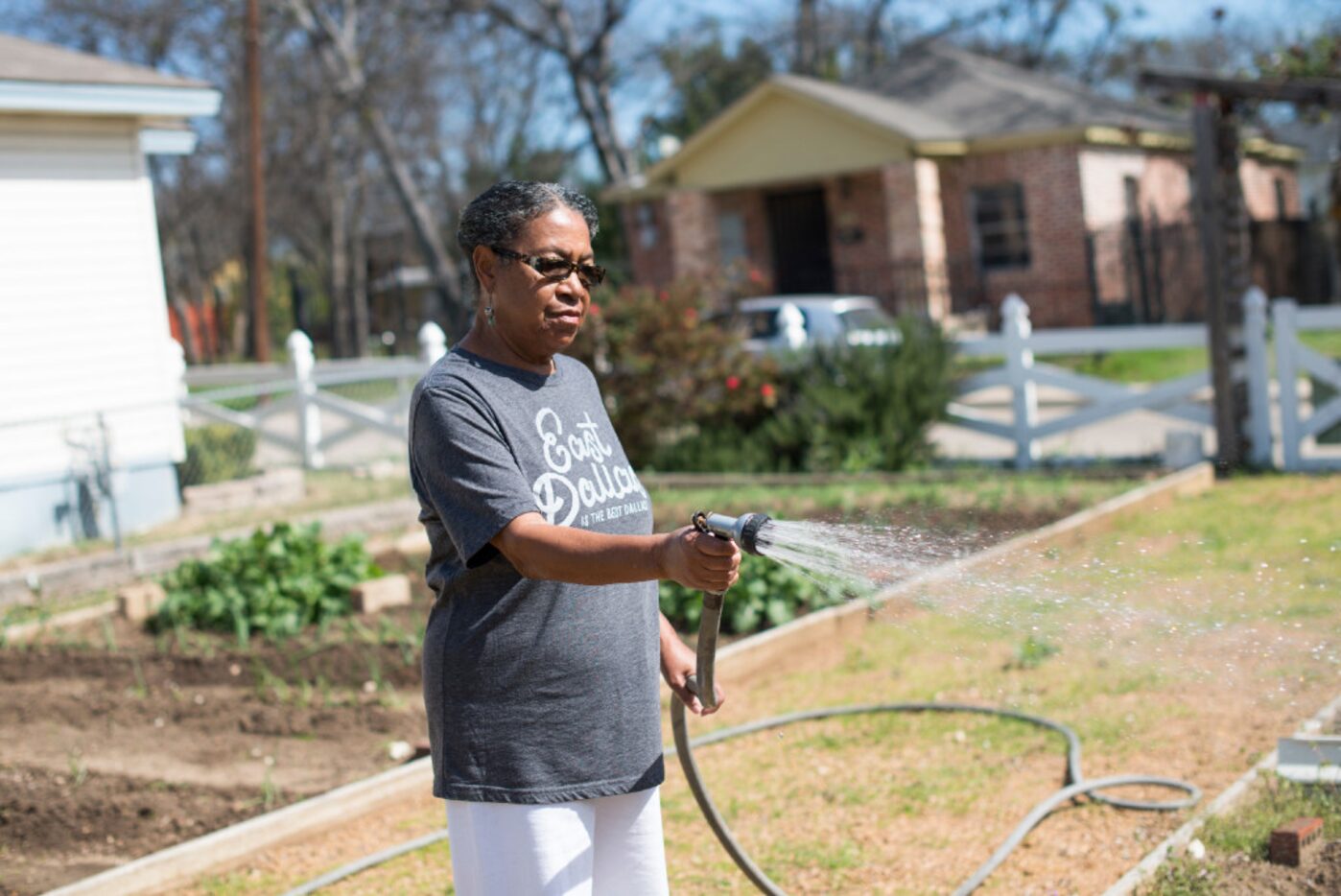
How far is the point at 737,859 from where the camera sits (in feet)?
12.4

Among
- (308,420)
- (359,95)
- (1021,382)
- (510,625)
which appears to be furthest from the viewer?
(359,95)

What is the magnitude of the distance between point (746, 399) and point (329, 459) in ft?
16.0

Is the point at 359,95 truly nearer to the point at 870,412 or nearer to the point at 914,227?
the point at 914,227

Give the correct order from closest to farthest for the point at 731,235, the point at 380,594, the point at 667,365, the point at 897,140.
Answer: the point at 380,594, the point at 667,365, the point at 897,140, the point at 731,235

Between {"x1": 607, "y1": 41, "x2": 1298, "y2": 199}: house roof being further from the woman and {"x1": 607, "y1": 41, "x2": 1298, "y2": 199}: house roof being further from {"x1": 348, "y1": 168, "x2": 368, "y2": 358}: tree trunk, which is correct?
the woman

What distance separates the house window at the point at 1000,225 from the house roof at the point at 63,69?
16.7 metres

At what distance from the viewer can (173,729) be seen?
20.8 ft

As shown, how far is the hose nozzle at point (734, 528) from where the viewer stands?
2473 millimetres

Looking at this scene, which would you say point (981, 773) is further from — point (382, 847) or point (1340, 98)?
point (1340, 98)

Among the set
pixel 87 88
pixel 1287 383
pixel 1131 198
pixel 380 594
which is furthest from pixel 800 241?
pixel 380 594

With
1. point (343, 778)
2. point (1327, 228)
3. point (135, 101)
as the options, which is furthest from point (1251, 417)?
point (1327, 228)

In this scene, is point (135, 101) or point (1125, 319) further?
point (1125, 319)

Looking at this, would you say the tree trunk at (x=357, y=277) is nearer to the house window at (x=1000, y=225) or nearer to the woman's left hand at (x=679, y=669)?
the house window at (x=1000, y=225)

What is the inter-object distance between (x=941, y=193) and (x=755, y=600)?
20601 millimetres
